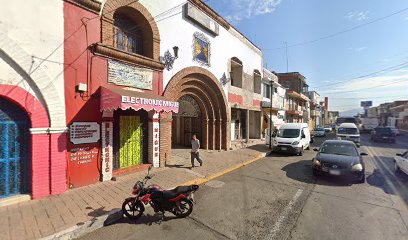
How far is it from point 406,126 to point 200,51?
57.7 m

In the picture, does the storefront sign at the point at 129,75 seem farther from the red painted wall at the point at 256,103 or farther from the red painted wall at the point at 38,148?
Result: the red painted wall at the point at 256,103

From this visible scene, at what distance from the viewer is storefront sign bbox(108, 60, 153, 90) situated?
294 inches

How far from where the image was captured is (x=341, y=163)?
7.85 meters

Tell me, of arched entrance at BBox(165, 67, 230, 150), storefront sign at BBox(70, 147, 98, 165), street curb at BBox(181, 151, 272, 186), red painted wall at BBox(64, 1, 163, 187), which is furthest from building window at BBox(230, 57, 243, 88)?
storefront sign at BBox(70, 147, 98, 165)

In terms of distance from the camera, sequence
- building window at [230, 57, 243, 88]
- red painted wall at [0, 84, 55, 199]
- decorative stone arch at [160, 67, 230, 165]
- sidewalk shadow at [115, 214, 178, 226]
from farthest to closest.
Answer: building window at [230, 57, 243, 88]
decorative stone arch at [160, 67, 230, 165]
red painted wall at [0, 84, 55, 199]
sidewalk shadow at [115, 214, 178, 226]

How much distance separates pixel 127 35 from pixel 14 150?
5.80 m

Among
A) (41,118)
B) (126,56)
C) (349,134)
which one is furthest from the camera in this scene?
(349,134)

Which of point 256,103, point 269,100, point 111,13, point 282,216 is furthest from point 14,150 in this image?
point 269,100

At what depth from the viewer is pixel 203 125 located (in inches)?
562

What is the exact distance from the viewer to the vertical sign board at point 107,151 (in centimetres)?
725

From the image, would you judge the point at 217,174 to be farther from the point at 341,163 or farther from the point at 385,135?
the point at 385,135

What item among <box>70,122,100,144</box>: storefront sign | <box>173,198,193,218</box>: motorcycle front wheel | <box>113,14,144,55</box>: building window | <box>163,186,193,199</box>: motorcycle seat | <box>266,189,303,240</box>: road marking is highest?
<box>113,14,144,55</box>: building window

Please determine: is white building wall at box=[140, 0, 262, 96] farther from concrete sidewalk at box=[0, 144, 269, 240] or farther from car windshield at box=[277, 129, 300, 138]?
car windshield at box=[277, 129, 300, 138]

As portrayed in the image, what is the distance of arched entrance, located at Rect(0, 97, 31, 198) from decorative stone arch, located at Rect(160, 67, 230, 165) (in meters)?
6.97
